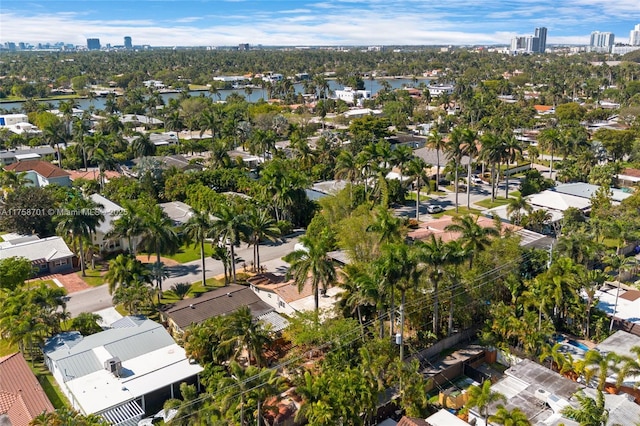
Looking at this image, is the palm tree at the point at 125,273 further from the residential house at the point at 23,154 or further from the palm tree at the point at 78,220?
the residential house at the point at 23,154

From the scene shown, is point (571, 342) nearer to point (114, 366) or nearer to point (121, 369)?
point (121, 369)

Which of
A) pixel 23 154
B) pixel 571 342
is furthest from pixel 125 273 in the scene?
pixel 23 154

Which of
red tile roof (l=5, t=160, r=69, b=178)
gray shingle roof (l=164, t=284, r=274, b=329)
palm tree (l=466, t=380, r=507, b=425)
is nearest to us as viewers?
palm tree (l=466, t=380, r=507, b=425)

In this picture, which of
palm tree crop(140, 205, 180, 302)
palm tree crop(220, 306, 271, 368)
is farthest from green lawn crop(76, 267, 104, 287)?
palm tree crop(220, 306, 271, 368)

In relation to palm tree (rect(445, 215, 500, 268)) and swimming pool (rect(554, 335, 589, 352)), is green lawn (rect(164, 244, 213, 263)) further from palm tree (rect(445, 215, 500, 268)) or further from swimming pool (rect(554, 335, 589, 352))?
swimming pool (rect(554, 335, 589, 352))

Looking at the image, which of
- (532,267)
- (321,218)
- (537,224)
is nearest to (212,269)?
(321,218)
